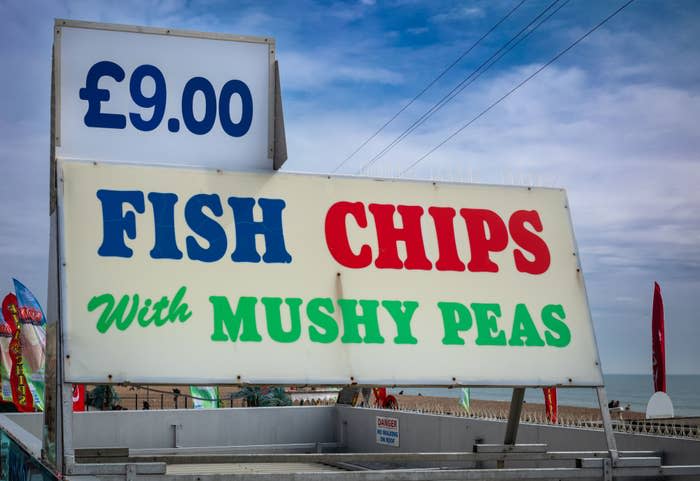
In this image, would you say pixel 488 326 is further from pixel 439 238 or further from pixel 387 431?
pixel 387 431

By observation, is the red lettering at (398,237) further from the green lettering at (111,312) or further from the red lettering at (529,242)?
the green lettering at (111,312)

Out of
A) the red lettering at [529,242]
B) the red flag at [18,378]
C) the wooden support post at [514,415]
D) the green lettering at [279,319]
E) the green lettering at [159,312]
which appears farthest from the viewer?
the red flag at [18,378]

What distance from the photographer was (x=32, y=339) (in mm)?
29859

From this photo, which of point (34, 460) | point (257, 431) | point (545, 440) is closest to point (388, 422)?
point (257, 431)

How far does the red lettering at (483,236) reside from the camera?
714cm

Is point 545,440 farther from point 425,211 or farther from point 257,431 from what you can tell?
point 257,431

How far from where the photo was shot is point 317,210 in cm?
686

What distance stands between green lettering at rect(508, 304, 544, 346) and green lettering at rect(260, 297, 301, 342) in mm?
1730

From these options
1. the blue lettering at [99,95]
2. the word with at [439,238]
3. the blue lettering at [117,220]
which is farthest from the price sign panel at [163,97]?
the word with at [439,238]

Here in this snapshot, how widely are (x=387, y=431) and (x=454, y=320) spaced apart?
1423 centimetres

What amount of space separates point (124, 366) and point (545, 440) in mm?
9821

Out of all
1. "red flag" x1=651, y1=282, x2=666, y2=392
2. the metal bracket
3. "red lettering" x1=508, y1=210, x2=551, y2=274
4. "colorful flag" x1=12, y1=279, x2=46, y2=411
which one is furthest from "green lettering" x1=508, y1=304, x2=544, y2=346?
"colorful flag" x1=12, y1=279, x2=46, y2=411

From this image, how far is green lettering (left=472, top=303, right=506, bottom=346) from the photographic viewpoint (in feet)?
22.6

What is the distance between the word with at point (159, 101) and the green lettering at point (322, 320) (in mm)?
1449
